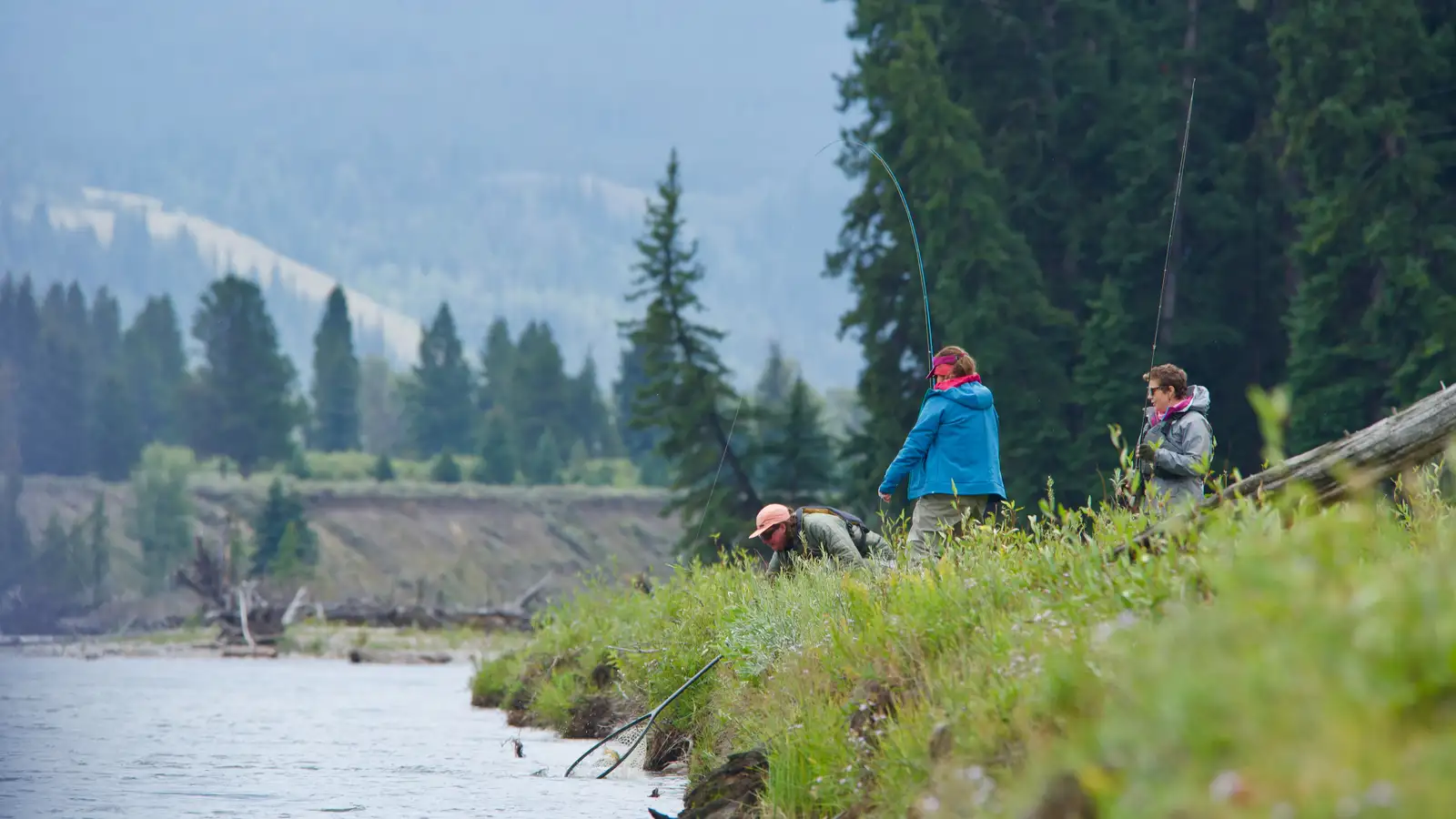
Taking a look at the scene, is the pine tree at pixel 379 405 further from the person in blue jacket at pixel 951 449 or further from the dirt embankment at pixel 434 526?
the person in blue jacket at pixel 951 449

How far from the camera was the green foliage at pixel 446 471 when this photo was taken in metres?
114

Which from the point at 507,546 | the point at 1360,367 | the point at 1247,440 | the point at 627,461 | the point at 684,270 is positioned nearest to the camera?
the point at 1360,367

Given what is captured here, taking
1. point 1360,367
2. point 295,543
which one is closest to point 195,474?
point 295,543

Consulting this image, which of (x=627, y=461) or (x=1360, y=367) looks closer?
(x=1360, y=367)

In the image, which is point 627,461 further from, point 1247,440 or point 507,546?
point 1247,440

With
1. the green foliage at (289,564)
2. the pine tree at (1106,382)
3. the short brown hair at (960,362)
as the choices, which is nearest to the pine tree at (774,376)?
the green foliage at (289,564)

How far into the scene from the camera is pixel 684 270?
41.0 meters

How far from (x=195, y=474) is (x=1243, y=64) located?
271 ft

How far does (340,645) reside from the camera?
41.0 m

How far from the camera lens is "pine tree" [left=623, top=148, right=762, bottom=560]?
40.7m

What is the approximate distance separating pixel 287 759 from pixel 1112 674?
10467 millimetres

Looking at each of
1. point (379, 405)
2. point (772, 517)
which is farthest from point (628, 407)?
point (772, 517)

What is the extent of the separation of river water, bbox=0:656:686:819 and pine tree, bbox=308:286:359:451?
116948 mm

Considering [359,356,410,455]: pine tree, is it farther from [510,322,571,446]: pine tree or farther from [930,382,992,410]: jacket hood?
[930,382,992,410]: jacket hood
